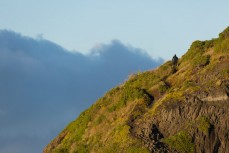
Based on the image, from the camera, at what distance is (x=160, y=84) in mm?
67438

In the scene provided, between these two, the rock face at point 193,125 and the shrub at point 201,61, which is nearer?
the rock face at point 193,125

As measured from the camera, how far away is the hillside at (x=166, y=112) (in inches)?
2277

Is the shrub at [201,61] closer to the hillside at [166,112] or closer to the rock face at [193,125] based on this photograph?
the hillside at [166,112]

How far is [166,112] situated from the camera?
2389 inches

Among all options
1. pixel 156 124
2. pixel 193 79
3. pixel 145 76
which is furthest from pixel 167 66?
pixel 156 124

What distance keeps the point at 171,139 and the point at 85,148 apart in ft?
38.3

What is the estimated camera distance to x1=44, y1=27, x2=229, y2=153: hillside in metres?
57.8

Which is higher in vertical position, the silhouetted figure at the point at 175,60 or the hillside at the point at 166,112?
the silhouetted figure at the point at 175,60

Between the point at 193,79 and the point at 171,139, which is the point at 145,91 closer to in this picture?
the point at 193,79

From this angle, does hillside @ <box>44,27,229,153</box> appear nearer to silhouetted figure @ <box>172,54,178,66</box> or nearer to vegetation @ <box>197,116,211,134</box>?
vegetation @ <box>197,116,211,134</box>

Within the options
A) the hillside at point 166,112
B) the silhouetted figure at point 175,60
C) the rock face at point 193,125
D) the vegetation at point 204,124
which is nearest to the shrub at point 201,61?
the hillside at point 166,112

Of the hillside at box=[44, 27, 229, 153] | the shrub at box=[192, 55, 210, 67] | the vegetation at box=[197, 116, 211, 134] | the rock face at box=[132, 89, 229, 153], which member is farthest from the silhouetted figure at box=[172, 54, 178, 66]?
the vegetation at box=[197, 116, 211, 134]

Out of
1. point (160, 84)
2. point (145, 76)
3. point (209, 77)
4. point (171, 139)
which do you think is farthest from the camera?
point (145, 76)

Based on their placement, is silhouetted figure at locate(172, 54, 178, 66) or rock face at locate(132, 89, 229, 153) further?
silhouetted figure at locate(172, 54, 178, 66)
